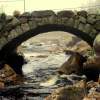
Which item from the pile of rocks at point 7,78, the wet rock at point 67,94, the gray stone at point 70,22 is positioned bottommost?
the pile of rocks at point 7,78

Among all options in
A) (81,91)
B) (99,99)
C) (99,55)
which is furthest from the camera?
(99,55)

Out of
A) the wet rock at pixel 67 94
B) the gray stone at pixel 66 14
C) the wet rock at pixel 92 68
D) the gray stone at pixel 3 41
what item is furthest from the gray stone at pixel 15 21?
the wet rock at pixel 67 94

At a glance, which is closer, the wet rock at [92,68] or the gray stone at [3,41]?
the wet rock at [92,68]

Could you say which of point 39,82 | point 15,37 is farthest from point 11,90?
point 15,37

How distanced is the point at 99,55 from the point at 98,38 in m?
1.05

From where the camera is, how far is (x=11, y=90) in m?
22.2

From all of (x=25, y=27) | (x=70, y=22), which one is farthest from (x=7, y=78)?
(x=70, y=22)

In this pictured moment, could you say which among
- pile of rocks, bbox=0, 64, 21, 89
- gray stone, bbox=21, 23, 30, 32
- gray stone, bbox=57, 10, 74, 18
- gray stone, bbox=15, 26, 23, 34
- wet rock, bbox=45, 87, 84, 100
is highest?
gray stone, bbox=57, 10, 74, 18

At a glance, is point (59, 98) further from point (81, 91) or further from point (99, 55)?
point (99, 55)

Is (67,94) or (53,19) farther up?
(53,19)

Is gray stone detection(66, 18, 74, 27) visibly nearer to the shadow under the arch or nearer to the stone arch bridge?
the stone arch bridge

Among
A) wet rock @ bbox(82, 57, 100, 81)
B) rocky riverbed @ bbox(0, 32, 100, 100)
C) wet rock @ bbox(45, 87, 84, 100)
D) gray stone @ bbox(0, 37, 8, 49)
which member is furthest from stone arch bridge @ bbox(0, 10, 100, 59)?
wet rock @ bbox(45, 87, 84, 100)

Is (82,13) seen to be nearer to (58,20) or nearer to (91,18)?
(91,18)

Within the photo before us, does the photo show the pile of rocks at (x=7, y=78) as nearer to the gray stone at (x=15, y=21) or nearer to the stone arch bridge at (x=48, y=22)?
the stone arch bridge at (x=48, y=22)
